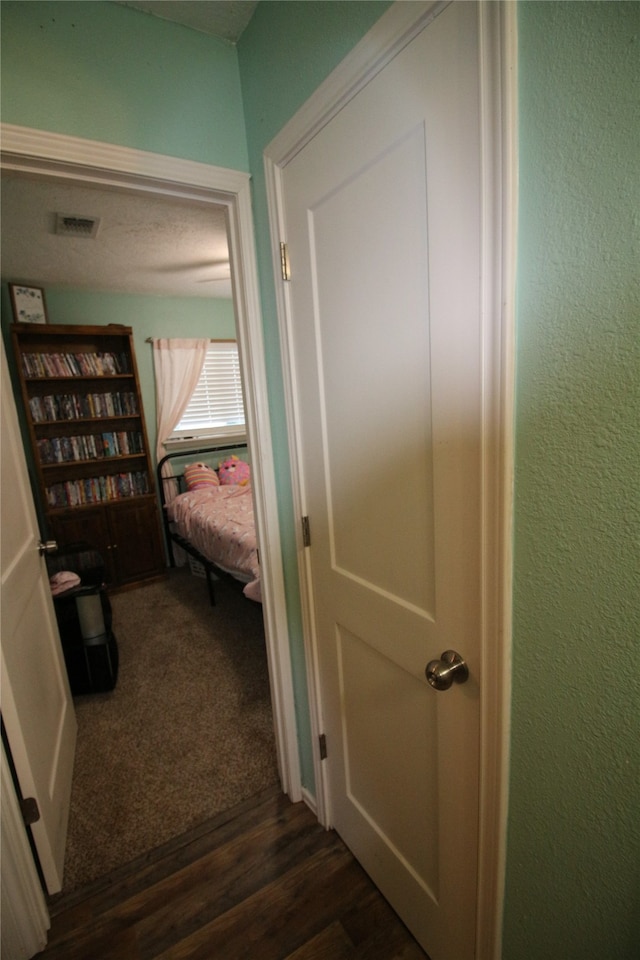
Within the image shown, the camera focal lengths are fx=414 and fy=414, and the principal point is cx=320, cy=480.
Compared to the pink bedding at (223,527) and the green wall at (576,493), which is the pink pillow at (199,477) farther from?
the green wall at (576,493)

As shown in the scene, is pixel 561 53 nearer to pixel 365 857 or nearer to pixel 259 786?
pixel 365 857

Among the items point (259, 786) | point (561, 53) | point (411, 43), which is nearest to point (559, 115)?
point (561, 53)

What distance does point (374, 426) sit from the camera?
3.05ft

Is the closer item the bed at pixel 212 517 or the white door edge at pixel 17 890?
the white door edge at pixel 17 890

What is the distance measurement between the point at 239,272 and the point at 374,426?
0.72 meters

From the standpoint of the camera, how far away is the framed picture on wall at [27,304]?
311cm

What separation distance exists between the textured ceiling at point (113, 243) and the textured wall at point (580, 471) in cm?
104

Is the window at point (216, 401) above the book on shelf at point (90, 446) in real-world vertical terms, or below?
above

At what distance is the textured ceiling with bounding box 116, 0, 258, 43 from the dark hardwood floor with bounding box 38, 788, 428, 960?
8.13 feet

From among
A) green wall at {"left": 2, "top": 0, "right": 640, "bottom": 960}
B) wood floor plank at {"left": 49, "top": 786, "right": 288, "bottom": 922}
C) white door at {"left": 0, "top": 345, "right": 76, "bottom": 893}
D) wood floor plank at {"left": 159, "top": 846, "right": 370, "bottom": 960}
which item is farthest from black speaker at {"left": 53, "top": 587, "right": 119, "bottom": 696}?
green wall at {"left": 2, "top": 0, "right": 640, "bottom": 960}

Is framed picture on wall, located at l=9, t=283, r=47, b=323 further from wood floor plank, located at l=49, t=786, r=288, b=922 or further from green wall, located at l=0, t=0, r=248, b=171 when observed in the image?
wood floor plank, located at l=49, t=786, r=288, b=922

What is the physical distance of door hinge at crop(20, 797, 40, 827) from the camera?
1195 millimetres

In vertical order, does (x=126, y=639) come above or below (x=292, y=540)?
below

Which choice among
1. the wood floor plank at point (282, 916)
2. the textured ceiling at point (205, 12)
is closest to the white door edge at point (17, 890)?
the wood floor plank at point (282, 916)
